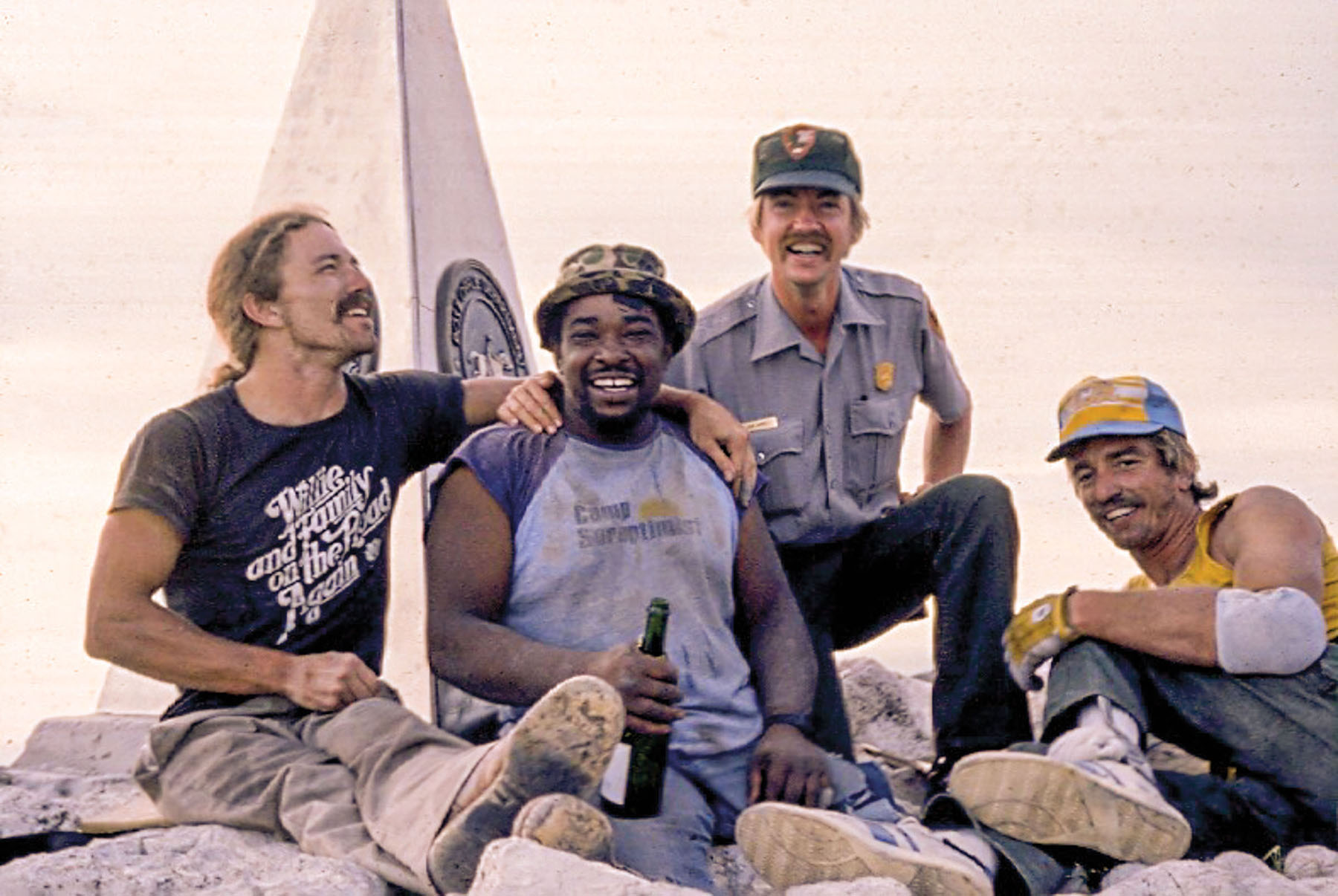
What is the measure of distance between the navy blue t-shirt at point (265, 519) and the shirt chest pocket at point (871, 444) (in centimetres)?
141

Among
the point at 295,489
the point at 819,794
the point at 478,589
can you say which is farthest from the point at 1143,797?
the point at 295,489

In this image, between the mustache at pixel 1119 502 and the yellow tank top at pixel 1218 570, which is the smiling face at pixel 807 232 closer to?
the mustache at pixel 1119 502

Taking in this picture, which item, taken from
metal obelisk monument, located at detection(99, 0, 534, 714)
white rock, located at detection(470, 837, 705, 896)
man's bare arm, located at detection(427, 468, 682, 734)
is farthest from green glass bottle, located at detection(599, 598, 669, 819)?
metal obelisk monument, located at detection(99, 0, 534, 714)

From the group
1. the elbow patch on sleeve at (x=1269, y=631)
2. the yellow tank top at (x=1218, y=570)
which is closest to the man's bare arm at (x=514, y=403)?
the yellow tank top at (x=1218, y=570)

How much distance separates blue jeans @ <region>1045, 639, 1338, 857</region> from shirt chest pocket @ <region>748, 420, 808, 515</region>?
1.01 meters

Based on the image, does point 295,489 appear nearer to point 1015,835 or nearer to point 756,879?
point 756,879

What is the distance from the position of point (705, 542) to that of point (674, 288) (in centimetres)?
61

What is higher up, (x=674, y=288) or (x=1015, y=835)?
(x=674, y=288)

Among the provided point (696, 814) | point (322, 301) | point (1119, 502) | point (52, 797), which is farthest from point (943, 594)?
point (52, 797)

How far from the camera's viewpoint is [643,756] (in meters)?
3.65

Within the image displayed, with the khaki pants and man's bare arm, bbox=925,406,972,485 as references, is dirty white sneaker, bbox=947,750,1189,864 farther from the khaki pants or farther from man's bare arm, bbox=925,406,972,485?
man's bare arm, bbox=925,406,972,485

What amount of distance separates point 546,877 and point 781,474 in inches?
82.0

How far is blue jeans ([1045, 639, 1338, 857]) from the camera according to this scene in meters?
3.94

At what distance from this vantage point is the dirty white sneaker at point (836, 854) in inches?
130
